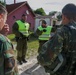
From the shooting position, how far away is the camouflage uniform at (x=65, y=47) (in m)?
3.64

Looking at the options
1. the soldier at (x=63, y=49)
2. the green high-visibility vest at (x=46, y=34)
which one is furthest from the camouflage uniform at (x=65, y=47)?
the green high-visibility vest at (x=46, y=34)

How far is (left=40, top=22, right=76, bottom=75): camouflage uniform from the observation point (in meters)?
3.64

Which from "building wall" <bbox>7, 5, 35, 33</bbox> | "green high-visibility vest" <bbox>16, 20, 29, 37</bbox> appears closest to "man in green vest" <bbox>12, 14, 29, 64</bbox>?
"green high-visibility vest" <bbox>16, 20, 29, 37</bbox>

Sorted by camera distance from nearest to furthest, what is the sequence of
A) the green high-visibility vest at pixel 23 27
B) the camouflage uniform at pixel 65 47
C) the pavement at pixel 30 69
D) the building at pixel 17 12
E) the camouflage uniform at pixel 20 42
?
the camouflage uniform at pixel 65 47, the pavement at pixel 30 69, the camouflage uniform at pixel 20 42, the green high-visibility vest at pixel 23 27, the building at pixel 17 12

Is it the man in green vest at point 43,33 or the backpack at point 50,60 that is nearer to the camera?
the backpack at point 50,60

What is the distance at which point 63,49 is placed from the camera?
370 cm

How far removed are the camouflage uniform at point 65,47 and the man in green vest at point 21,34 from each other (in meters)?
5.85

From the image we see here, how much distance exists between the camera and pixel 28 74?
28.0 feet

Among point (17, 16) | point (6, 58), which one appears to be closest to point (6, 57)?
point (6, 58)

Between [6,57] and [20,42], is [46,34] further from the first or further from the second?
[6,57]

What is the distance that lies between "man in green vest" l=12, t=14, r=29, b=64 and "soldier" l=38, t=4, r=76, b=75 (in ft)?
19.0

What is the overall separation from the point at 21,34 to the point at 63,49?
604 centimetres

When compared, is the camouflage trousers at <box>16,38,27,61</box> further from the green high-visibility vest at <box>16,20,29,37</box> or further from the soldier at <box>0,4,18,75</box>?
the soldier at <box>0,4,18,75</box>

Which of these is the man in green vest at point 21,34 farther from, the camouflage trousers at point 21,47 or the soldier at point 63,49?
the soldier at point 63,49
